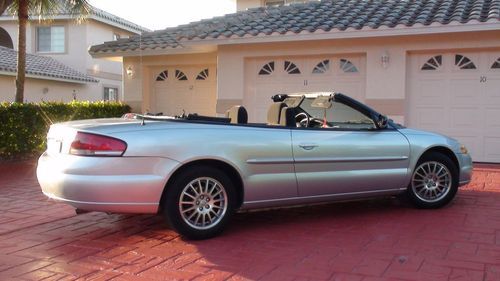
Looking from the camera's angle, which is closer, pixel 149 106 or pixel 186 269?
pixel 186 269

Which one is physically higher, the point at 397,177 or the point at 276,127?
the point at 276,127

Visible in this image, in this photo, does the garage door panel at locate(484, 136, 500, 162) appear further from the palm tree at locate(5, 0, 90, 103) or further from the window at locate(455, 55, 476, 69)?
the palm tree at locate(5, 0, 90, 103)

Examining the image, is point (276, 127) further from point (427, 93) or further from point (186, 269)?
point (427, 93)

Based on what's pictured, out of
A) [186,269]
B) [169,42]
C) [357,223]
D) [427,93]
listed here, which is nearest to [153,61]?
[169,42]

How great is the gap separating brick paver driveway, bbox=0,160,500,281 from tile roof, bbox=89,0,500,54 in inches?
202

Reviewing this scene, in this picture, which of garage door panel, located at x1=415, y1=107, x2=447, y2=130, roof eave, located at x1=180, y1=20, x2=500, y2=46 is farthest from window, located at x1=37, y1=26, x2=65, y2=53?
garage door panel, located at x1=415, y1=107, x2=447, y2=130

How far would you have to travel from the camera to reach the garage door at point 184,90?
575 inches

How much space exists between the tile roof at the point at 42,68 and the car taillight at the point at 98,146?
15.8 m

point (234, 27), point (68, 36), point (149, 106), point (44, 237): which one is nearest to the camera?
point (44, 237)

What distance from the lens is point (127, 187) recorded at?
4.85 metres

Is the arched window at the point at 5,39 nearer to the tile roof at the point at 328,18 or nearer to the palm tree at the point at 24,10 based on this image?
the tile roof at the point at 328,18

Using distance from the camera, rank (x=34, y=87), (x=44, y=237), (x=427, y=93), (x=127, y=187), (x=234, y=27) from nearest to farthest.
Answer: (x=127, y=187), (x=44, y=237), (x=427, y=93), (x=234, y=27), (x=34, y=87)

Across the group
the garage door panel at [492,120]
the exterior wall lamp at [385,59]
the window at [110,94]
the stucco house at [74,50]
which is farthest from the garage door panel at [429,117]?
the window at [110,94]

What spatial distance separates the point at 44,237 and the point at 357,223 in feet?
10.8
